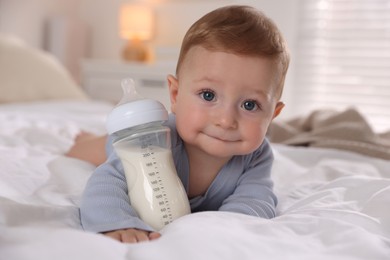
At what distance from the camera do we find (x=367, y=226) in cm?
83

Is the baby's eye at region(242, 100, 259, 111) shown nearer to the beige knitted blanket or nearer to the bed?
the bed

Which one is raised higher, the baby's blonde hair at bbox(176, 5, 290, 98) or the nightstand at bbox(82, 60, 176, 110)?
the baby's blonde hair at bbox(176, 5, 290, 98)

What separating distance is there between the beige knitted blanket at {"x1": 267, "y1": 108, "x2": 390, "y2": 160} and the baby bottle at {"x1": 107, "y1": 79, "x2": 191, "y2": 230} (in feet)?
3.18

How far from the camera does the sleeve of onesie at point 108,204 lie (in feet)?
2.69

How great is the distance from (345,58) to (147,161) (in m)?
3.09

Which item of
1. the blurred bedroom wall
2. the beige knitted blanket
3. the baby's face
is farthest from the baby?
the blurred bedroom wall

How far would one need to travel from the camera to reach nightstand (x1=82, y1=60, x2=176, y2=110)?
3.49 meters

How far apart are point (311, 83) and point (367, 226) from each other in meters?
3.09

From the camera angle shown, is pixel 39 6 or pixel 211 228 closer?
pixel 211 228

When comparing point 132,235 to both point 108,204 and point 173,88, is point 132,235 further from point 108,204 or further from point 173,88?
point 173,88

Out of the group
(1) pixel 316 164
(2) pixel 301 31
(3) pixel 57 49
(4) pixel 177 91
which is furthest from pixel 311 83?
(4) pixel 177 91

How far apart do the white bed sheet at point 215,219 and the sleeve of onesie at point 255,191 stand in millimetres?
46

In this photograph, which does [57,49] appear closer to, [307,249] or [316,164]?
[316,164]

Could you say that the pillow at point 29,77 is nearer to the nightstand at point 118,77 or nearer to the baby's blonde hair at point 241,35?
the nightstand at point 118,77
